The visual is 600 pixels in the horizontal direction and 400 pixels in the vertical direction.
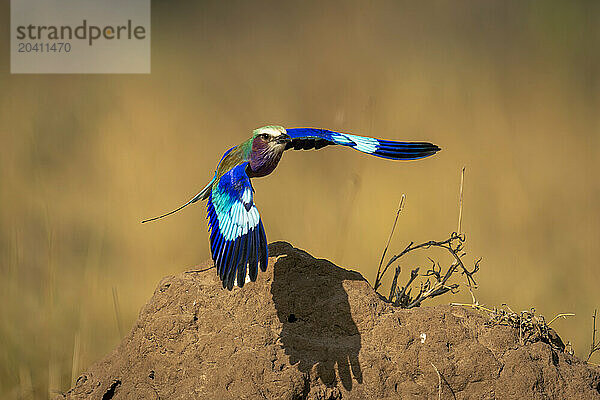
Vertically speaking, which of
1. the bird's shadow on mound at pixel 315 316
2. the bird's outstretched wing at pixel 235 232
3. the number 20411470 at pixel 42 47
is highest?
the number 20411470 at pixel 42 47

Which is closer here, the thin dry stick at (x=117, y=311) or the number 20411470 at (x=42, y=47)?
the thin dry stick at (x=117, y=311)

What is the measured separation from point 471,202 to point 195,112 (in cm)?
221

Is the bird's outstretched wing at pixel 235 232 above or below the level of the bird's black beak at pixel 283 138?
below

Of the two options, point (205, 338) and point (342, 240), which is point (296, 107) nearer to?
point (342, 240)

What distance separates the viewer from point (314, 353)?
269 centimetres

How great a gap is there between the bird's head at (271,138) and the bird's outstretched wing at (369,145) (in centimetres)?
16

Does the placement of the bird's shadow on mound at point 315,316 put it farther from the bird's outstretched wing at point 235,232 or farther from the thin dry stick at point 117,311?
the thin dry stick at point 117,311

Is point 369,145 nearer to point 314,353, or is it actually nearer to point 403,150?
point 403,150

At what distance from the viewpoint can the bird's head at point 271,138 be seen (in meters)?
3.01

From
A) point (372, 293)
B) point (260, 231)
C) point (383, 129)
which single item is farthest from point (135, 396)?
point (383, 129)

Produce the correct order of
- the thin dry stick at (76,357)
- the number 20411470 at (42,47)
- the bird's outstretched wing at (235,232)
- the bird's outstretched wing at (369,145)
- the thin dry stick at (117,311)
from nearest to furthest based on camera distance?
the bird's outstretched wing at (235,232) → the bird's outstretched wing at (369,145) → the thin dry stick at (76,357) → the thin dry stick at (117,311) → the number 20411470 at (42,47)

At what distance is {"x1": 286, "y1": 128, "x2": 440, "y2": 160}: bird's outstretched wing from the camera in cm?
322

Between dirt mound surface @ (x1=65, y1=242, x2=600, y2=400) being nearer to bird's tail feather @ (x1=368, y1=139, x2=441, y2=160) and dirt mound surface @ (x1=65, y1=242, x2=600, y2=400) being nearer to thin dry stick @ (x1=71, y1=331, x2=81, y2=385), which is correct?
bird's tail feather @ (x1=368, y1=139, x2=441, y2=160)

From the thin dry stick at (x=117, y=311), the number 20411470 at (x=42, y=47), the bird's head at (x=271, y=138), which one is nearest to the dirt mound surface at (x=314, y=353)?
the bird's head at (x=271, y=138)
